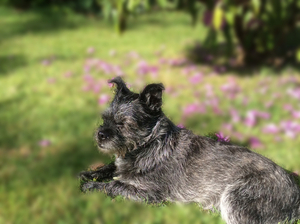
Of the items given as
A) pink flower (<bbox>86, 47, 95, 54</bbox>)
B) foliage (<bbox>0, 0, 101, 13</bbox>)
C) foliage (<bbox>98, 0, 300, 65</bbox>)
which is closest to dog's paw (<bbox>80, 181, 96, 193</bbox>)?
foliage (<bbox>98, 0, 300, 65</bbox>)

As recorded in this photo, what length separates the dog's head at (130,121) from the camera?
140 inches

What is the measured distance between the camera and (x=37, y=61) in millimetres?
14141

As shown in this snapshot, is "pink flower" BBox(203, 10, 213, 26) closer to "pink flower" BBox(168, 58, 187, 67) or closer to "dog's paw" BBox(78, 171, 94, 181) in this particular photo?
"pink flower" BBox(168, 58, 187, 67)

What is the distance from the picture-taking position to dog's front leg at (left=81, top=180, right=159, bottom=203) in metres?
3.42

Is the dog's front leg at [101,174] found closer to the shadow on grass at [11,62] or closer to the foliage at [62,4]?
the shadow on grass at [11,62]

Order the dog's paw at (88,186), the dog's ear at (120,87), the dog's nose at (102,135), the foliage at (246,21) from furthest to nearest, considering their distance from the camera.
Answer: the foliage at (246,21), the dog's ear at (120,87), the dog's nose at (102,135), the dog's paw at (88,186)

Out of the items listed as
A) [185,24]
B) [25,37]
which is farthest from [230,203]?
[185,24]

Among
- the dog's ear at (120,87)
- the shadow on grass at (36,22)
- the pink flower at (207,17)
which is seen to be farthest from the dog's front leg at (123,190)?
the shadow on grass at (36,22)

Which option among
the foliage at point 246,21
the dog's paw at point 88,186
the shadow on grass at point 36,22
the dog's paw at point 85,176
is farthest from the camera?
the shadow on grass at point 36,22

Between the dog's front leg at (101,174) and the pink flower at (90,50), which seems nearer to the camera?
the dog's front leg at (101,174)

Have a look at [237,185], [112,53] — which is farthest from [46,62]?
[237,185]

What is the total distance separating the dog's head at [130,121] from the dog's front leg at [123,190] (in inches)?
13.3

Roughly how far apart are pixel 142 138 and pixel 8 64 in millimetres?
11747

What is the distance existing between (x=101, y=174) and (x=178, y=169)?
0.91m
